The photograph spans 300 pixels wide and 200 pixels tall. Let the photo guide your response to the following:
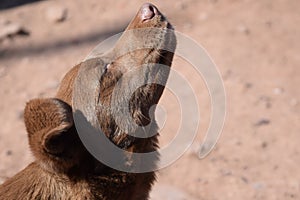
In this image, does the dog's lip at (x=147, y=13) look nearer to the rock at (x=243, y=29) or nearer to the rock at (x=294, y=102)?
the rock at (x=294, y=102)

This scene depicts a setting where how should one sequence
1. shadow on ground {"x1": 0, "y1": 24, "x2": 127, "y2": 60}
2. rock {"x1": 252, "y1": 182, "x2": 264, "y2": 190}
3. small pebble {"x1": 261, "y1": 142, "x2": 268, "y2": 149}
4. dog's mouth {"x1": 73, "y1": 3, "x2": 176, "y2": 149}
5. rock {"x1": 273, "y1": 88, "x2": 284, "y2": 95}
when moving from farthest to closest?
shadow on ground {"x1": 0, "y1": 24, "x2": 127, "y2": 60}
rock {"x1": 273, "y1": 88, "x2": 284, "y2": 95}
small pebble {"x1": 261, "y1": 142, "x2": 268, "y2": 149}
rock {"x1": 252, "y1": 182, "x2": 264, "y2": 190}
dog's mouth {"x1": 73, "y1": 3, "x2": 176, "y2": 149}

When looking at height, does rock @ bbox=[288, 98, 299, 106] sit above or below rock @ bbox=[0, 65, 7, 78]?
below

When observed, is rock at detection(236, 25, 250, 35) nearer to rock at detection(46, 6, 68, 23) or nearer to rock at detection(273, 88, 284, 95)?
rock at detection(273, 88, 284, 95)

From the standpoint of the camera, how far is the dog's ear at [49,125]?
10.9 ft

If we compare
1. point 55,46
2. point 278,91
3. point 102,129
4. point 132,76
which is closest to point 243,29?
point 278,91

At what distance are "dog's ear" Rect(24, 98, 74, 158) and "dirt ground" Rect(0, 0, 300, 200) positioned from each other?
1.93 meters

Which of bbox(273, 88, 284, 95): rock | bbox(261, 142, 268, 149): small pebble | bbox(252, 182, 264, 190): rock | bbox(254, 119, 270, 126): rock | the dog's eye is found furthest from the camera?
bbox(273, 88, 284, 95): rock

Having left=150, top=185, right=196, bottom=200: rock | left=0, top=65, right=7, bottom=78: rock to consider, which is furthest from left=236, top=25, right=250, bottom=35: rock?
left=0, top=65, right=7, bottom=78: rock

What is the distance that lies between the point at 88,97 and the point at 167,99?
2.71 m

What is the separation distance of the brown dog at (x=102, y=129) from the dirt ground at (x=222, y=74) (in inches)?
58.2

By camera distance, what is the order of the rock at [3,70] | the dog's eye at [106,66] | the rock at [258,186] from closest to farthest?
1. the dog's eye at [106,66]
2. the rock at [258,186]
3. the rock at [3,70]

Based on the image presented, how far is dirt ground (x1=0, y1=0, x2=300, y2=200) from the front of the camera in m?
5.44

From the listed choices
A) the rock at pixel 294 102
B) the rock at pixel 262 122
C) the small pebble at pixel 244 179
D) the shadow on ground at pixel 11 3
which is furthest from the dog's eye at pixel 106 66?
the shadow on ground at pixel 11 3

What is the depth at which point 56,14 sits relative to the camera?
300 inches
